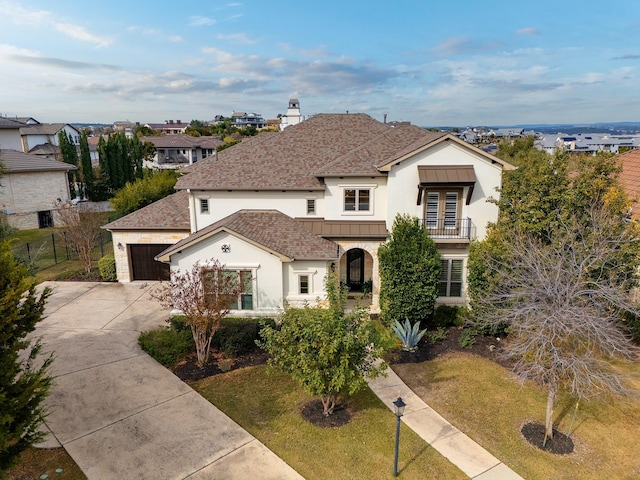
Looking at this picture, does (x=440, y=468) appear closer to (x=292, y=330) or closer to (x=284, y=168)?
(x=292, y=330)

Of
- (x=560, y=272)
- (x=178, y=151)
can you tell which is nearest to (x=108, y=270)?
(x=560, y=272)

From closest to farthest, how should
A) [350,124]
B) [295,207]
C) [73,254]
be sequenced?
[295,207] < [350,124] < [73,254]

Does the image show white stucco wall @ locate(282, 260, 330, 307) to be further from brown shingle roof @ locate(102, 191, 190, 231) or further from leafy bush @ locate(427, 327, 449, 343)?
brown shingle roof @ locate(102, 191, 190, 231)

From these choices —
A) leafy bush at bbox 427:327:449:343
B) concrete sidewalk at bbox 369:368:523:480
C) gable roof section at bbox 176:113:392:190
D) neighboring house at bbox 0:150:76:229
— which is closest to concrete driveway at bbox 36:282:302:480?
concrete sidewalk at bbox 369:368:523:480

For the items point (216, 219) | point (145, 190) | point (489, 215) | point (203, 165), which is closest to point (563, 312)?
point (489, 215)

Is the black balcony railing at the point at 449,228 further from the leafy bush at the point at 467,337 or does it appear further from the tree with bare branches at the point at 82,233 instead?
the tree with bare branches at the point at 82,233
